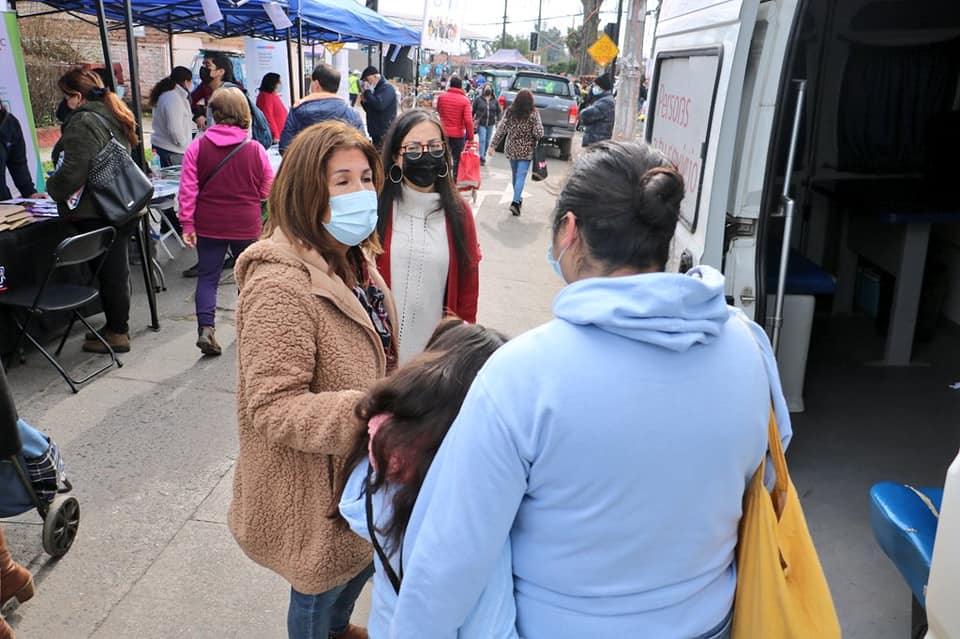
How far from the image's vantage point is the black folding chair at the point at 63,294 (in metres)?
4.57

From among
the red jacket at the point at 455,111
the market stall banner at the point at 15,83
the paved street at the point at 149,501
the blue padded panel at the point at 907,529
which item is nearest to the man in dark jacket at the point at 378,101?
the red jacket at the point at 455,111

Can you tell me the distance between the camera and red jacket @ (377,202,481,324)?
121 inches

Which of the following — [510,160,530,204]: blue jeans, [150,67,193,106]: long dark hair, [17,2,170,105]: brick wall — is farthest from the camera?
[17,2,170,105]: brick wall

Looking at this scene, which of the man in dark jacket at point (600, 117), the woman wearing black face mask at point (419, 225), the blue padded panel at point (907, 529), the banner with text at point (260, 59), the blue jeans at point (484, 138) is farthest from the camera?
the blue jeans at point (484, 138)

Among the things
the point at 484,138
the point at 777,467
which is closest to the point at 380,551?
the point at 777,467

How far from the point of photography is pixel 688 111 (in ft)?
12.4

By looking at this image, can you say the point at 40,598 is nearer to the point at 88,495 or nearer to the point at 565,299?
the point at 88,495

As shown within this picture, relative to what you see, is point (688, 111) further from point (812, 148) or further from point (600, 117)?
point (600, 117)

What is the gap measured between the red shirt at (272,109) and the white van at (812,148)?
661 cm

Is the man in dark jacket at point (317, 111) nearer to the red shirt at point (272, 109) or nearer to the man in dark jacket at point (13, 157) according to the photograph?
the man in dark jacket at point (13, 157)

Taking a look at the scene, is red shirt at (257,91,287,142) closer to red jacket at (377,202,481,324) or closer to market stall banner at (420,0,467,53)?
market stall banner at (420,0,467,53)

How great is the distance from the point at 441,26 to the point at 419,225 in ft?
42.5

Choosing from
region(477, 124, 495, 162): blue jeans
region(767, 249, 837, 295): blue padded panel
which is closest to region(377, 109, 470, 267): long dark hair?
region(767, 249, 837, 295): blue padded panel

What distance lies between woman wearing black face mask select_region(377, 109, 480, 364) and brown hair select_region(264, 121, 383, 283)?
989 millimetres
